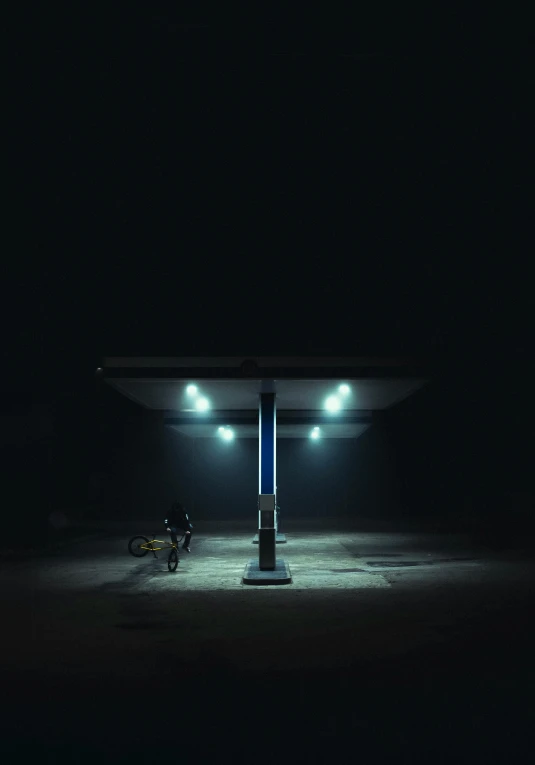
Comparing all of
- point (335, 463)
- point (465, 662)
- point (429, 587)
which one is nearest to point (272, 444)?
point (429, 587)

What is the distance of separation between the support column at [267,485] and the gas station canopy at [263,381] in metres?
0.61

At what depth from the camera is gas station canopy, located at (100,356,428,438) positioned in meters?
15.7

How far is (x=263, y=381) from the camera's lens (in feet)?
55.9

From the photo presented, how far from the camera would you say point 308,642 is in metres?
8.70

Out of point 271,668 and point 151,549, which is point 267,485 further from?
point 271,668

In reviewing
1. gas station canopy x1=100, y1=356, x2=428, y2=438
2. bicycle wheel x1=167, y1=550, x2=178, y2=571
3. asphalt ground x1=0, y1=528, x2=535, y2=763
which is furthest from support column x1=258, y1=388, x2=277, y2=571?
bicycle wheel x1=167, y1=550, x2=178, y2=571

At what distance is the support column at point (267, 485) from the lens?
53.5 feet

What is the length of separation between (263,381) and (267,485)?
250 cm

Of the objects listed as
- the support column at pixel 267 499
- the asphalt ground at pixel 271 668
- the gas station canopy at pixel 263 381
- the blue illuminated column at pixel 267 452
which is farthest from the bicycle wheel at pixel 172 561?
the gas station canopy at pixel 263 381

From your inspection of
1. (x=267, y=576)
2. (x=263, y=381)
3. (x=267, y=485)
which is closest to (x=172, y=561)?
(x=267, y=485)

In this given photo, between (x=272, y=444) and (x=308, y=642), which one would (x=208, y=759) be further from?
(x=272, y=444)

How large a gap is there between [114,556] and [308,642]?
13212 mm

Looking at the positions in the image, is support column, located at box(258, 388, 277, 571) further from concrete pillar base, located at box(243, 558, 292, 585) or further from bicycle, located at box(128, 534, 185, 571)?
bicycle, located at box(128, 534, 185, 571)

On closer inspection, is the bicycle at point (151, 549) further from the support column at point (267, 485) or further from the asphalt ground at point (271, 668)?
the support column at point (267, 485)
